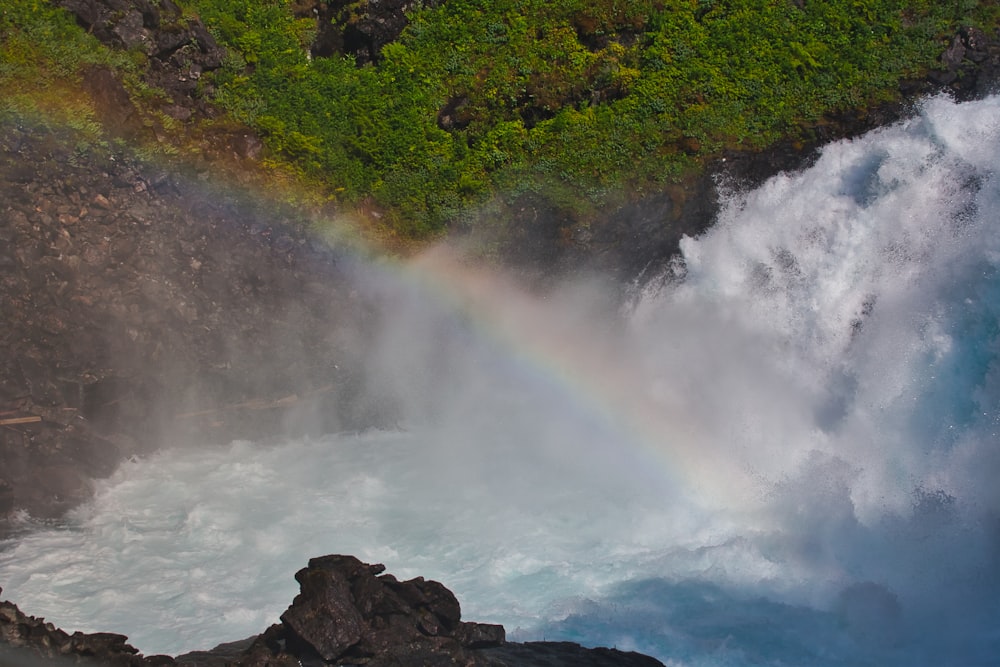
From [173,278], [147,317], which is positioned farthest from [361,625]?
[173,278]

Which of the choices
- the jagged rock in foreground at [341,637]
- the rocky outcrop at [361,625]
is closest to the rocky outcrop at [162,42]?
the jagged rock in foreground at [341,637]

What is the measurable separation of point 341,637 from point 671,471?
8439mm

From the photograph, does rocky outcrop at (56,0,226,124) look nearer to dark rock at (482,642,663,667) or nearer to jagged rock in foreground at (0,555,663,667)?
jagged rock in foreground at (0,555,663,667)

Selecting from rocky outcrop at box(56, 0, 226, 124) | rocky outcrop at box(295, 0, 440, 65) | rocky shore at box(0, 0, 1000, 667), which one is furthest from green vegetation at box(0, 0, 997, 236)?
rocky shore at box(0, 0, 1000, 667)

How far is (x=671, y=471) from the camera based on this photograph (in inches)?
741

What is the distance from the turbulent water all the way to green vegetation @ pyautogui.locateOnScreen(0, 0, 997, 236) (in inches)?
→ 90.5

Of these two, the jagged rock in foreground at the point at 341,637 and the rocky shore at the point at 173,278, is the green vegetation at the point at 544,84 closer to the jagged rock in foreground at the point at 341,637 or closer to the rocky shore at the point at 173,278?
the rocky shore at the point at 173,278

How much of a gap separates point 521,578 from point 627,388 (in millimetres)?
6347

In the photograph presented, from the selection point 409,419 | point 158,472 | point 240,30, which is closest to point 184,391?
point 158,472

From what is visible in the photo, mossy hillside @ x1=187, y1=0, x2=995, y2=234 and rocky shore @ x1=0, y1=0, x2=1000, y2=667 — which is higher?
mossy hillside @ x1=187, y1=0, x2=995, y2=234

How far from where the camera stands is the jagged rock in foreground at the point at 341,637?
1202cm

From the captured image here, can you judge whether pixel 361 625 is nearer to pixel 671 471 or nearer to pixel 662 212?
pixel 671 471

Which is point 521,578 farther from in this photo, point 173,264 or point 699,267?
point 173,264

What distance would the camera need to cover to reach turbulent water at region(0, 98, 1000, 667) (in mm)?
14422
